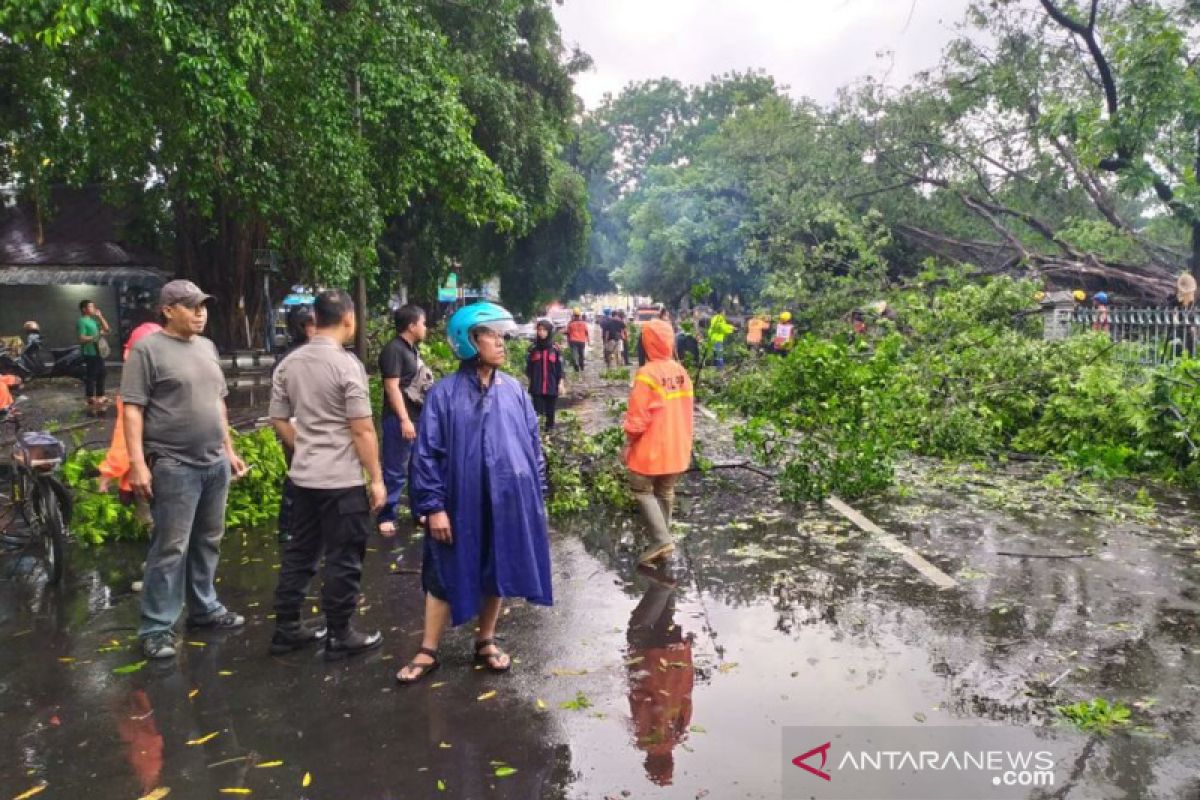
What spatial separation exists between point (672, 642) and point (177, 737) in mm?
2307

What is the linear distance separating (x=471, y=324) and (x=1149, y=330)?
36.0ft

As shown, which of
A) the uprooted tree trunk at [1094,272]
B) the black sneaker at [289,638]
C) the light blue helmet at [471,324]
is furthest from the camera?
the uprooted tree trunk at [1094,272]

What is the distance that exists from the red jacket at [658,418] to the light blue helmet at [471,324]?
6.33ft

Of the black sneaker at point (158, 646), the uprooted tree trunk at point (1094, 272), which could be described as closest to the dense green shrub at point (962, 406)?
the black sneaker at point (158, 646)

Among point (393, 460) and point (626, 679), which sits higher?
point (393, 460)

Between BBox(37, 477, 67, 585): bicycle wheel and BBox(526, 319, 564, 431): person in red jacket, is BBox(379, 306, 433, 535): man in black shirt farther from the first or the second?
BBox(526, 319, 564, 431): person in red jacket

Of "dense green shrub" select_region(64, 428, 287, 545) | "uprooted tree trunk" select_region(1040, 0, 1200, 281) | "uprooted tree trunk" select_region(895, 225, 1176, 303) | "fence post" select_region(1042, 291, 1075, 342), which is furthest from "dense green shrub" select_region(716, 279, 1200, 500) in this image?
"uprooted tree trunk" select_region(1040, 0, 1200, 281)

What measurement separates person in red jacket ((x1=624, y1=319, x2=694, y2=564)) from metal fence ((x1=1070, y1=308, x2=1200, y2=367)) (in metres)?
7.53

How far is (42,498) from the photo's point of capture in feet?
18.6

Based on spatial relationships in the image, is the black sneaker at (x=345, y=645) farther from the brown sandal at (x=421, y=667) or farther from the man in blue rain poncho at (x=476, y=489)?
the man in blue rain poncho at (x=476, y=489)

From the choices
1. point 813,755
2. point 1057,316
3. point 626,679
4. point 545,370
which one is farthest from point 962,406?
point 813,755

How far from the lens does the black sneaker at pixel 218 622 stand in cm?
484

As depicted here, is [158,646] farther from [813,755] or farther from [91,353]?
[91,353]

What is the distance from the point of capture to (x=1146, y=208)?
55.5 m
